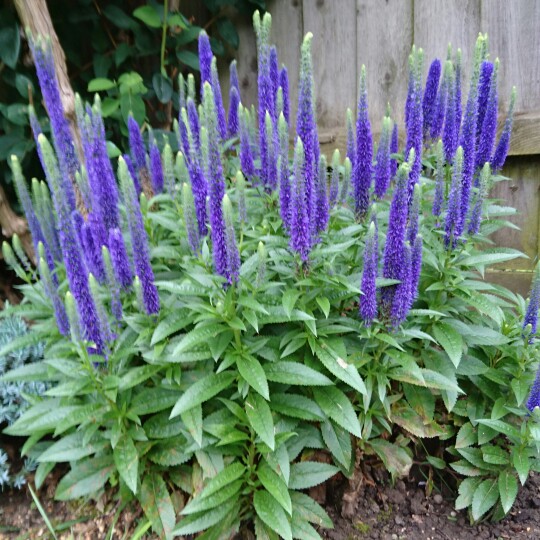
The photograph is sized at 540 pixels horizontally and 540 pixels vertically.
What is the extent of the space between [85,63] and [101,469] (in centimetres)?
386

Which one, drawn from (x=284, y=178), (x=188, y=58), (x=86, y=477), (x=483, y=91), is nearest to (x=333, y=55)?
(x=188, y=58)

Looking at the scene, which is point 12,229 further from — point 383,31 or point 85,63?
point 383,31

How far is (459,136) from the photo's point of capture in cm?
244

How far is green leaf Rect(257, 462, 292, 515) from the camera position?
1.95 metres

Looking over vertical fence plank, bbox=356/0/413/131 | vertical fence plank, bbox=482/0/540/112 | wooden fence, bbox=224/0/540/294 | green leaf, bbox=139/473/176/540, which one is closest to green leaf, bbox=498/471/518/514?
green leaf, bbox=139/473/176/540

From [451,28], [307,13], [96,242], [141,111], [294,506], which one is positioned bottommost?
[294,506]

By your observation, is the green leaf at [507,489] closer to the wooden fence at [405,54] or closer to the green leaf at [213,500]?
the green leaf at [213,500]

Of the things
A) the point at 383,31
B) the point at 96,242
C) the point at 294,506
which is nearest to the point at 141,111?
the point at 383,31

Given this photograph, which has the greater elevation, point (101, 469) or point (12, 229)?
→ point (12, 229)

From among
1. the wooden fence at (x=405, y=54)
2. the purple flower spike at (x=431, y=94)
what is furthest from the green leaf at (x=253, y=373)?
the wooden fence at (x=405, y=54)

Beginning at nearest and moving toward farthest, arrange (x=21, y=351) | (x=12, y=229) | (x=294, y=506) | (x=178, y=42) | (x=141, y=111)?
(x=294, y=506), (x=21, y=351), (x=12, y=229), (x=141, y=111), (x=178, y=42)

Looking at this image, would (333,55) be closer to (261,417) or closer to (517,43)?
(517,43)

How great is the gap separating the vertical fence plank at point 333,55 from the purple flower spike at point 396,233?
2.85 metres

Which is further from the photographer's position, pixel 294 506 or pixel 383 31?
pixel 383 31
